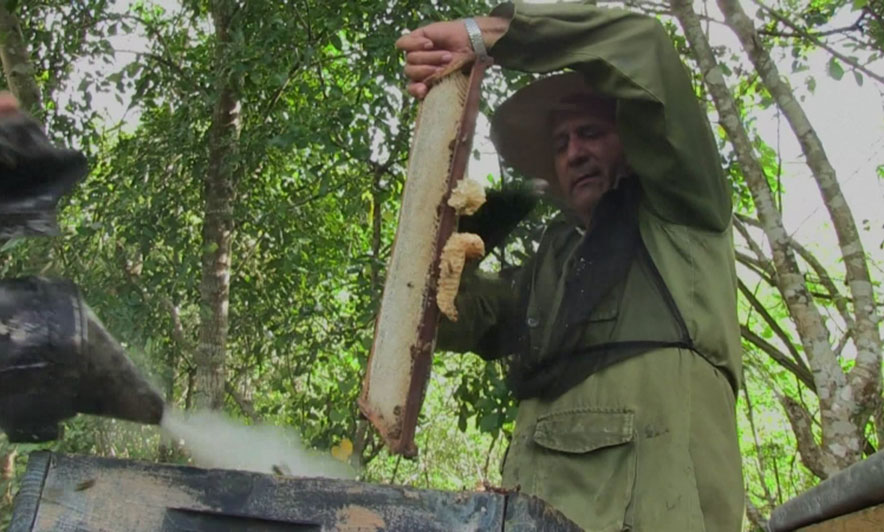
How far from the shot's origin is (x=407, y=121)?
5.20 metres

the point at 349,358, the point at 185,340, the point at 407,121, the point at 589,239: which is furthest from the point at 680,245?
the point at 185,340

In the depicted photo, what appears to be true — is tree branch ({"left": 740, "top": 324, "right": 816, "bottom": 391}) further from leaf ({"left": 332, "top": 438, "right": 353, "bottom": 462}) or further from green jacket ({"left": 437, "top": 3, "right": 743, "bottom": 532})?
green jacket ({"left": 437, "top": 3, "right": 743, "bottom": 532})

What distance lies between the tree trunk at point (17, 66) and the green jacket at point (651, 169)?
16.4 feet

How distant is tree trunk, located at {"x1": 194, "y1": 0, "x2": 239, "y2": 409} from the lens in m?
6.16

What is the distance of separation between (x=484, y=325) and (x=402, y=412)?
3.21 feet

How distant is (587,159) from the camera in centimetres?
320

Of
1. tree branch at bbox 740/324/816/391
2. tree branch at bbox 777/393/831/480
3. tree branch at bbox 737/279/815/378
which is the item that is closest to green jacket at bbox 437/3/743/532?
tree branch at bbox 777/393/831/480

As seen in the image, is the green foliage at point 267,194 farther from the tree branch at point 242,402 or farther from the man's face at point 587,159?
the man's face at point 587,159

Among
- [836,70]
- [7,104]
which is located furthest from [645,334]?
[836,70]

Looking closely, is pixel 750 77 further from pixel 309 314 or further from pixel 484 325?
pixel 484 325

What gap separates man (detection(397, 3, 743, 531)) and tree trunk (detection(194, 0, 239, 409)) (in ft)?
12.1

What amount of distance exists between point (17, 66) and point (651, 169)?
5441 mm

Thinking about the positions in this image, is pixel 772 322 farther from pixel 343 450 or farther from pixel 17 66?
pixel 17 66

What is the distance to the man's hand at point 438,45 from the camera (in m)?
2.60
